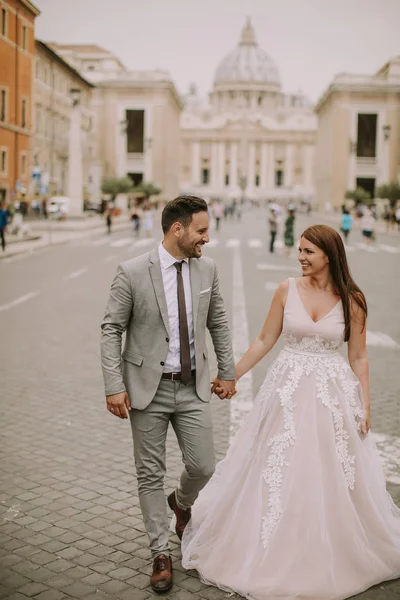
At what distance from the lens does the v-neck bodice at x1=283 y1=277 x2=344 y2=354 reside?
4453 millimetres

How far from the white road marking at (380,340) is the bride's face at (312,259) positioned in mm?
7241

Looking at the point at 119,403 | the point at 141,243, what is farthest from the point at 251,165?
the point at 119,403

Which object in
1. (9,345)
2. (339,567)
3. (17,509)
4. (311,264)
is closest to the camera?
(339,567)

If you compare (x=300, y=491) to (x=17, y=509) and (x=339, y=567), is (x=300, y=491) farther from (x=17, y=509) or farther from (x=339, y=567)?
(x=17, y=509)

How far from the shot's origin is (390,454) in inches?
259

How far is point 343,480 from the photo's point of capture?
13.8 feet

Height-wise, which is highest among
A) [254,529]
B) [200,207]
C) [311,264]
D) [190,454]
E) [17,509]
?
[200,207]

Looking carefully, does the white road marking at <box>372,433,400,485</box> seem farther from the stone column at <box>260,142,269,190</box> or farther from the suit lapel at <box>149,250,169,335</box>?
the stone column at <box>260,142,269,190</box>

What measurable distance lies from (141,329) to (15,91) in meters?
44.7

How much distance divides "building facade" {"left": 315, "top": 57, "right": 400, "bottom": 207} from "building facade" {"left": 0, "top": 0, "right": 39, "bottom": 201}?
166 feet

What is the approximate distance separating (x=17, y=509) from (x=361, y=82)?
3704 inches

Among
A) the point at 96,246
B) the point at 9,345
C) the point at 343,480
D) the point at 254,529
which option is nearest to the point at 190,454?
the point at 254,529

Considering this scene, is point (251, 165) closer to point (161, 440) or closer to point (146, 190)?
point (146, 190)

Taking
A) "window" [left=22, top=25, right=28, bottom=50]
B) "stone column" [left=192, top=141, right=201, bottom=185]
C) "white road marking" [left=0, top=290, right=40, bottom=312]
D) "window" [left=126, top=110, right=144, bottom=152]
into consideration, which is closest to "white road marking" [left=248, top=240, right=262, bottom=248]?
"white road marking" [left=0, top=290, right=40, bottom=312]
